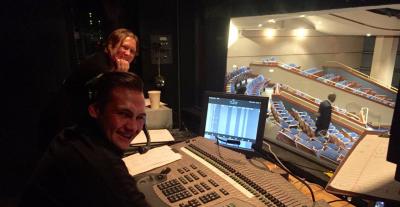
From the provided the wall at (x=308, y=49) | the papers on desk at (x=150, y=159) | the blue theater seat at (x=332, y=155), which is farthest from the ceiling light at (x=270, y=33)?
the papers on desk at (x=150, y=159)

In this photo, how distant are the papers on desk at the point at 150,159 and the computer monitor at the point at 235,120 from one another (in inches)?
9.5

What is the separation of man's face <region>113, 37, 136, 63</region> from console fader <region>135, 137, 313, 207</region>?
0.95 meters

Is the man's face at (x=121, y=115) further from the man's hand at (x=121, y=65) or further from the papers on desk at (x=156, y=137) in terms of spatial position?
the man's hand at (x=121, y=65)

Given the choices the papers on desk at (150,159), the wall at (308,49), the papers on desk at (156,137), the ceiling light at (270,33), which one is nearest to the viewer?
the papers on desk at (150,159)

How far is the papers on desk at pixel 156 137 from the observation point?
163 cm

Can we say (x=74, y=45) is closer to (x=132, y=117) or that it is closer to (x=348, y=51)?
(x=132, y=117)

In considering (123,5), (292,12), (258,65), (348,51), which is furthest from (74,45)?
(348,51)

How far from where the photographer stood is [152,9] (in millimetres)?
2262

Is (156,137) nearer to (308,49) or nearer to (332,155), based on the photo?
(332,155)

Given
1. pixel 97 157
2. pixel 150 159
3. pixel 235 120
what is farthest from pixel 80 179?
pixel 235 120

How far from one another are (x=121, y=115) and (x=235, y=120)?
66 cm

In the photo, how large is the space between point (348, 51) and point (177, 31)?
6.95 meters

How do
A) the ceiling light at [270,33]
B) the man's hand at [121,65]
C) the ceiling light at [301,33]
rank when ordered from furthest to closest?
1. the ceiling light at [301,33]
2. the ceiling light at [270,33]
3. the man's hand at [121,65]

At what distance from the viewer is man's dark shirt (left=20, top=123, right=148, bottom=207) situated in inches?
28.4
